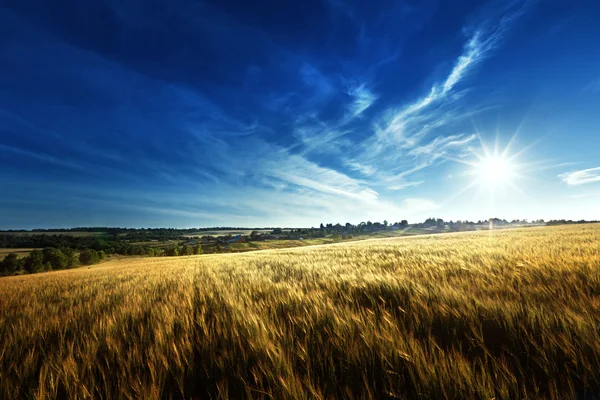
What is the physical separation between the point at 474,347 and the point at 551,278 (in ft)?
10.8

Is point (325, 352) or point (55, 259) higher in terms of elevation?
point (325, 352)

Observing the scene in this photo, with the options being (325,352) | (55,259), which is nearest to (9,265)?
(55,259)

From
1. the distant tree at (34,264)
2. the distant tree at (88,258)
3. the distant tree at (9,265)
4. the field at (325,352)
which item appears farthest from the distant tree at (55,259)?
the field at (325,352)

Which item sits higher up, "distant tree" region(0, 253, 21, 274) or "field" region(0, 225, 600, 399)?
"field" region(0, 225, 600, 399)

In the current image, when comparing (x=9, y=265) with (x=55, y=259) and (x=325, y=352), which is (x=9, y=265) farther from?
(x=325, y=352)

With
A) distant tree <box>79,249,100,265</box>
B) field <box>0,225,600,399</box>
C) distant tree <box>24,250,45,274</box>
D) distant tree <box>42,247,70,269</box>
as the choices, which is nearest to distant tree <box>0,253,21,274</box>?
distant tree <box>24,250,45,274</box>

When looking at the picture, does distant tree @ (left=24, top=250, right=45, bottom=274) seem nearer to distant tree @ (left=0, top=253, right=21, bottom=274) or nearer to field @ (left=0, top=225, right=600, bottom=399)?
distant tree @ (left=0, top=253, right=21, bottom=274)

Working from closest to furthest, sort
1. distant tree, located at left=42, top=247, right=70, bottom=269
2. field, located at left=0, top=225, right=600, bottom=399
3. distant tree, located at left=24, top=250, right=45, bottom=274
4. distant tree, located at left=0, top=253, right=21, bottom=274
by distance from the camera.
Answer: field, located at left=0, top=225, right=600, bottom=399 → distant tree, located at left=0, top=253, right=21, bottom=274 → distant tree, located at left=24, top=250, right=45, bottom=274 → distant tree, located at left=42, top=247, right=70, bottom=269

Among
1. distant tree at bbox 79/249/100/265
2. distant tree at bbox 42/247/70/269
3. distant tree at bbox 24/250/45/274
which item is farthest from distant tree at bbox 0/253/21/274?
distant tree at bbox 79/249/100/265

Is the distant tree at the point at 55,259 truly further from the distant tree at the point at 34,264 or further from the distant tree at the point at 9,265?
the distant tree at the point at 9,265

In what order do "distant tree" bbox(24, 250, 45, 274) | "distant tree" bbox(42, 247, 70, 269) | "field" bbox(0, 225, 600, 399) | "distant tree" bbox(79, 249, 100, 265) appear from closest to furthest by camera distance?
"field" bbox(0, 225, 600, 399) → "distant tree" bbox(24, 250, 45, 274) → "distant tree" bbox(42, 247, 70, 269) → "distant tree" bbox(79, 249, 100, 265)

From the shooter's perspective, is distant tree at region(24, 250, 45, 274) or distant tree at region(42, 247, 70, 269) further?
distant tree at region(42, 247, 70, 269)

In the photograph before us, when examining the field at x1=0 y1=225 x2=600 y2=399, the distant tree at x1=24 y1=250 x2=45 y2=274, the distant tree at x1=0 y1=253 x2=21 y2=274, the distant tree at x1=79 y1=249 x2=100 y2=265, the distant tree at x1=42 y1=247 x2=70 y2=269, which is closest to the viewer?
the field at x1=0 y1=225 x2=600 y2=399

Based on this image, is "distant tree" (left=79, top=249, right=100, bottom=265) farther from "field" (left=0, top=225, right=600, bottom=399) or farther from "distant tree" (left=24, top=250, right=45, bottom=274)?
"field" (left=0, top=225, right=600, bottom=399)
